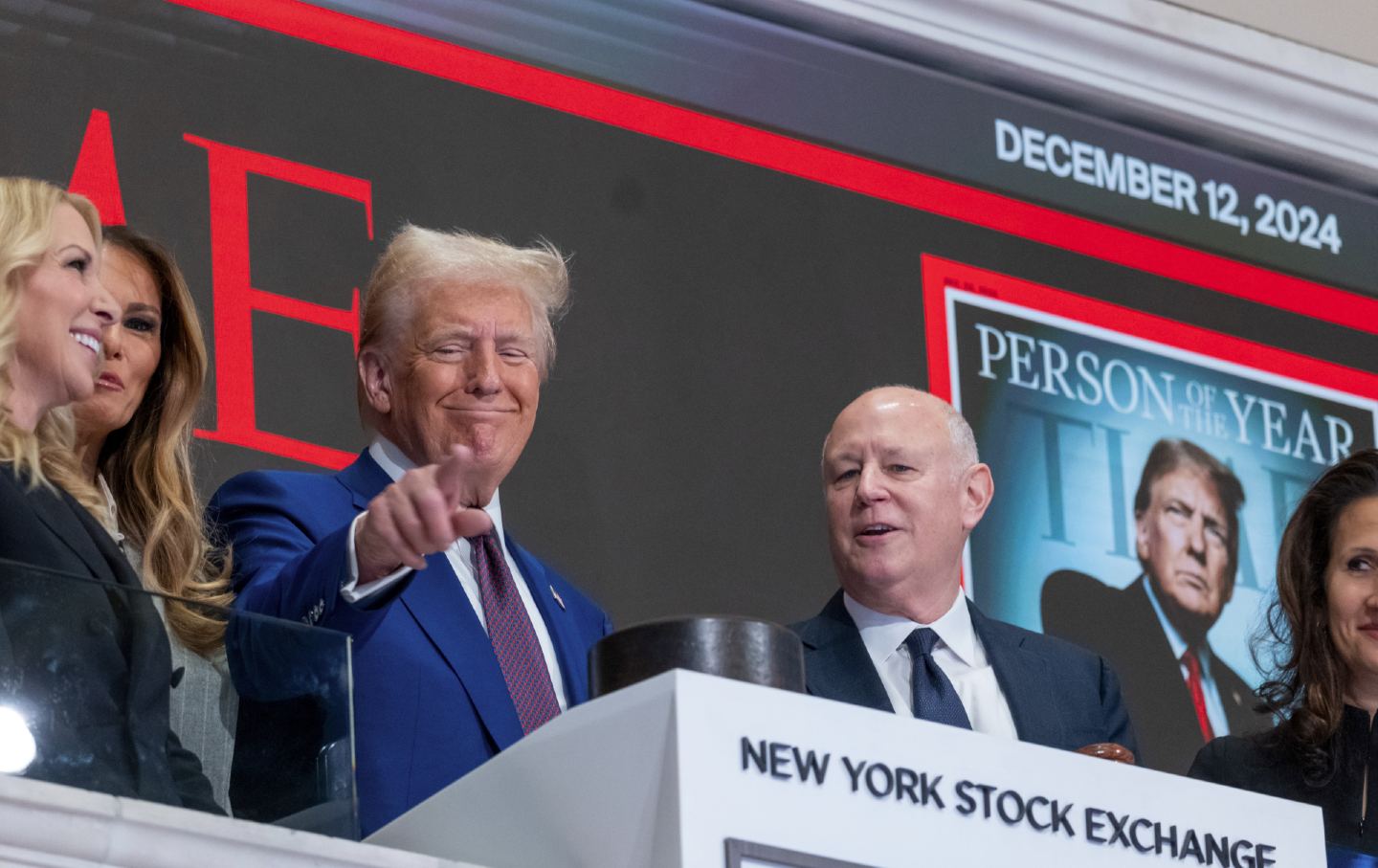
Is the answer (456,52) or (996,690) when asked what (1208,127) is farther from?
(996,690)

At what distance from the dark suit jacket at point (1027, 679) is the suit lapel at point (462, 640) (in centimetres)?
52

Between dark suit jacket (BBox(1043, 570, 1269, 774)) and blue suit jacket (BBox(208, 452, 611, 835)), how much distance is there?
1.64 m

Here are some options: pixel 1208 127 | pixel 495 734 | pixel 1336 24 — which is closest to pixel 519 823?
pixel 495 734

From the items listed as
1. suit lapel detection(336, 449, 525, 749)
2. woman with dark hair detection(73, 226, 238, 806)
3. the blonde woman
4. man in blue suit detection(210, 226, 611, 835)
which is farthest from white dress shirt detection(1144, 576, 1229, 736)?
the blonde woman

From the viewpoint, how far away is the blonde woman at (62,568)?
1802mm

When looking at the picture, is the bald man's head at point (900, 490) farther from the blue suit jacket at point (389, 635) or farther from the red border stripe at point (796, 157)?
the red border stripe at point (796, 157)

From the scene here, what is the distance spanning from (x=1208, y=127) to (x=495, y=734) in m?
2.88

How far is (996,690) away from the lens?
3107 millimetres

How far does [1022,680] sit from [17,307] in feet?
4.80

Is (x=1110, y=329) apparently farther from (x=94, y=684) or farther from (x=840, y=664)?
(x=94, y=684)

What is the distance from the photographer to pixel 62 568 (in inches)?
85.7

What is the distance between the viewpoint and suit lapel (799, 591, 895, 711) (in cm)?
→ 302

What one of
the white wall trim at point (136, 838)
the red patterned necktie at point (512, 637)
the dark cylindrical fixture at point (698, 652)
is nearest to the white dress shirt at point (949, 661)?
the red patterned necktie at point (512, 637)

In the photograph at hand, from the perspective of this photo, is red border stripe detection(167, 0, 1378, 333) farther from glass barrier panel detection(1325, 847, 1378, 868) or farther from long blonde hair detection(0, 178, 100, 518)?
glass barrier panel detection(1325, 847, 1378, 868)
